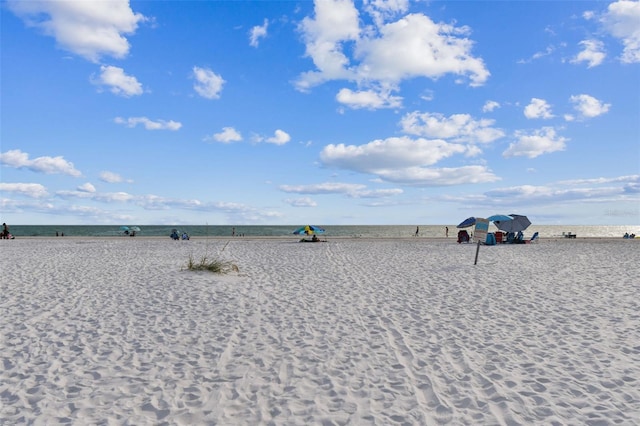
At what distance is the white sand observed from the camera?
466cm

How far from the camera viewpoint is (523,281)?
13.1 m

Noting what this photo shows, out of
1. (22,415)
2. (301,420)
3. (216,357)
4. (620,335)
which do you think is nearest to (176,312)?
(216,357)

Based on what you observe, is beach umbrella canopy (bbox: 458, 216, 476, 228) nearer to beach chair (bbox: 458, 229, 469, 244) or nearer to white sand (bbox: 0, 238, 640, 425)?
beach chair (bbox: 458, 229, 469, 244)

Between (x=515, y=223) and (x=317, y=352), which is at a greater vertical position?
(x=515, y=223)

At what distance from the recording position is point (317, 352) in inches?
255

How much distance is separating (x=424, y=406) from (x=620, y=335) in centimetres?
493

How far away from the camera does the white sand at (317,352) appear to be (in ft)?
15.3

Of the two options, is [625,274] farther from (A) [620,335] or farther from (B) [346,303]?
(B) [346,303]

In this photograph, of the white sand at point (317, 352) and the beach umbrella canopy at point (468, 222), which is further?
the beach umbrella canopy at point (468, 222)

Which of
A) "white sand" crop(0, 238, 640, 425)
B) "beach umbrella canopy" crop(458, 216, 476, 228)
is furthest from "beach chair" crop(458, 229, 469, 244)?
"white sand" crop(0, 238, 640, 425)

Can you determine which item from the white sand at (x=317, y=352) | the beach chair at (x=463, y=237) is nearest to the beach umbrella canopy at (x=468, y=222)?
the beach chair at (x=463, y=237)

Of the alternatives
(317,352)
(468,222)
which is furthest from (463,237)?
(317,352)

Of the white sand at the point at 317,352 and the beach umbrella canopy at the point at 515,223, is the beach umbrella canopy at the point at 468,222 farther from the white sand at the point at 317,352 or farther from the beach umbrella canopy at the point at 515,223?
the white sand at the point at 317,352

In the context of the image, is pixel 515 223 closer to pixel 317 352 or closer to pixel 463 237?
pixel 463 237
